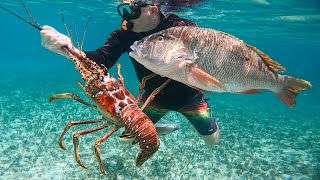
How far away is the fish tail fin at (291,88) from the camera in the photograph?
9.00ft

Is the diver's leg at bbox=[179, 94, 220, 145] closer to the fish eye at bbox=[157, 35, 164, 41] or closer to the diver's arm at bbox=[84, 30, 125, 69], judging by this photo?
the diver's arm at bbox=[84, 30, 125, 69]

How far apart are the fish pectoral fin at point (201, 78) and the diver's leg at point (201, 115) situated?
3.51 m

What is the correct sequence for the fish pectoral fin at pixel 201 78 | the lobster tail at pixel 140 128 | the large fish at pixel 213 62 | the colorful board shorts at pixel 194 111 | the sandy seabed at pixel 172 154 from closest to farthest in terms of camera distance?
1. the fish pectoral fin at pixel 201 78
2. the large fish at pixel 213 62
3. the lobster tail at pixel 140 128
4. the colorful board shorts at pixel 194 111
5. the sandy seabed at pixel 172 154

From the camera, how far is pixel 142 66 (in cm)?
516

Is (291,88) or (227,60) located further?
(291,88)

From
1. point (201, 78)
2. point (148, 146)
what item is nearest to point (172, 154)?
point (148, 146)

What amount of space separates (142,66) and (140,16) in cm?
94

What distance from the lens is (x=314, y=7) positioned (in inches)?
688

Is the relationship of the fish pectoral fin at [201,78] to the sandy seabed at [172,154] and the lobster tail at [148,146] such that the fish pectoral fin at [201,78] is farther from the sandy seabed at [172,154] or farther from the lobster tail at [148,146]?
the sandy seabed at [172,154]

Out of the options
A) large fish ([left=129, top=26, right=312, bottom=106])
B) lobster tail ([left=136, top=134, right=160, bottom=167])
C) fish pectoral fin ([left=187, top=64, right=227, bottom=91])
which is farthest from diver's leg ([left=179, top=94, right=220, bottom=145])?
fish pectoral fin ([left=187, top=64, right=227, bottom=91])

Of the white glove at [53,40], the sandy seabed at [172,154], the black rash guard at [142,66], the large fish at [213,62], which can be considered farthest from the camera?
the sandy seabed at [172,154]

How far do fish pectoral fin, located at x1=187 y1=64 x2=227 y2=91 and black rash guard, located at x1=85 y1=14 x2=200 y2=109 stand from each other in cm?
264

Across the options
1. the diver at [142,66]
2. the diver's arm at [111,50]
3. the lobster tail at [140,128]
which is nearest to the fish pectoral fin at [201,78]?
the lobster tail at [140,128]

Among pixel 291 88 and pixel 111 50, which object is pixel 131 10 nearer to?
pixel 111 50
